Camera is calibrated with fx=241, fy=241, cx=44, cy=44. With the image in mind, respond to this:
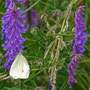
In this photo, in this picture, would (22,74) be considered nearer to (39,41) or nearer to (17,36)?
(17,36)

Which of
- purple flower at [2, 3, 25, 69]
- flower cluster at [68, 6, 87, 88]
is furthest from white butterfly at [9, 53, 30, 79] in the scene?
flower cluster at [68, 6, 87, 88]

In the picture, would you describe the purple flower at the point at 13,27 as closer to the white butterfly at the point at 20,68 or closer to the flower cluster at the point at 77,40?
the white butterfly at the point at 20,68

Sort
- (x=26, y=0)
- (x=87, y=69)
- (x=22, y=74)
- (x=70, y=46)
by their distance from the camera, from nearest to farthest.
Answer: (x=22, y=74)
(x=70, y=46)
(x=26, y=0)
(x=87, y=69)

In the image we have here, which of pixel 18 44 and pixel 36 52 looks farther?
pixel 36 52

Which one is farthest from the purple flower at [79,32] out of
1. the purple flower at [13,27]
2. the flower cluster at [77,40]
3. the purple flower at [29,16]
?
the purple flower at [29,16]

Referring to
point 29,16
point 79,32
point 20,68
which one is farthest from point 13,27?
point 29,16

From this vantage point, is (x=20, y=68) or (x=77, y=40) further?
(x=77, y=40)

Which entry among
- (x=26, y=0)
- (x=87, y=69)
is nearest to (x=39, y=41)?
(x=26, y=0)

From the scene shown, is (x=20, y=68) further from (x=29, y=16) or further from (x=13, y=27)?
(x=29, y=16)
